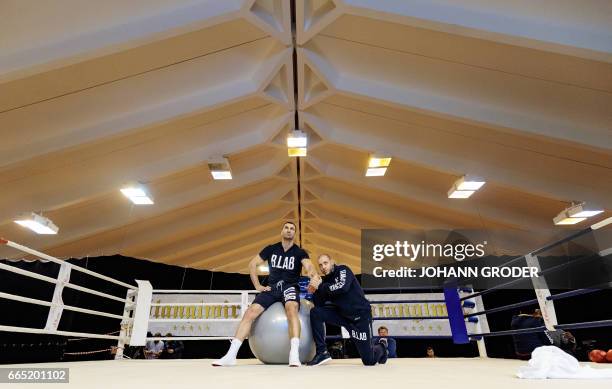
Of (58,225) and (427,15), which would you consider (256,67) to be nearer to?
(427,15)

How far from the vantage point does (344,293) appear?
Result: 3010mm

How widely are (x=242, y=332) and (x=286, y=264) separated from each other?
60 cm

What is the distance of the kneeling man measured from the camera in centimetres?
289

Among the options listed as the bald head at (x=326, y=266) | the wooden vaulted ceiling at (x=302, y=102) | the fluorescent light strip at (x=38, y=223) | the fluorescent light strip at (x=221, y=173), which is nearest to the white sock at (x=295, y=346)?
the bald head at (x=326, y=266)

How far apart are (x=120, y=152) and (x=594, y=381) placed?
5.65 m

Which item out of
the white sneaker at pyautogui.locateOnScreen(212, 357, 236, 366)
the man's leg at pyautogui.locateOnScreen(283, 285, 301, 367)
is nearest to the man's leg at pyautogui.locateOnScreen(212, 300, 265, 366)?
the white sneaker at pyautogui.locateOnScreen(212, 357, 236, 366)

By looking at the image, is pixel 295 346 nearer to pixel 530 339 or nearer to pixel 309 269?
pixel 309 269

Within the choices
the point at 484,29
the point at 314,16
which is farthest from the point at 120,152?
the point at 484,29

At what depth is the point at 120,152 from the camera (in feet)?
18.2

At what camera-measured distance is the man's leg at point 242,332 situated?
9.09 ft

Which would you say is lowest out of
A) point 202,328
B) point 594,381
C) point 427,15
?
point 594,381

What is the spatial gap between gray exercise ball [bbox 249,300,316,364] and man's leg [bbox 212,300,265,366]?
51 millimetres

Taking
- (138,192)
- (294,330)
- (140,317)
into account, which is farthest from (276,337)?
(138,192)

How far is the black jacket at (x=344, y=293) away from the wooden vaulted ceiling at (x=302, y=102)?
2.39m
